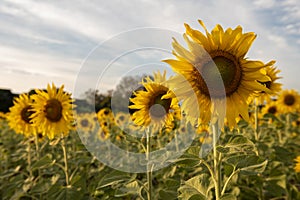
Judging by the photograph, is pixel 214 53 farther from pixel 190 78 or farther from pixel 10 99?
pixel 10 99

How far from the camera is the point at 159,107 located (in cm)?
244

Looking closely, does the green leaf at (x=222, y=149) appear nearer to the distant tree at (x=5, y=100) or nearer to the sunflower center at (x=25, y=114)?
the sunflower center at (x=25, y=114)

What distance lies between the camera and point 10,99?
26859 mm

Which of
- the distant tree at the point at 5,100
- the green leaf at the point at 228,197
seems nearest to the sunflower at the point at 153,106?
the green leaf at the point at 228,197

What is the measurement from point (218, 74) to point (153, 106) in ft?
2.75

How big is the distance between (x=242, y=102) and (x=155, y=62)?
0.69 metres

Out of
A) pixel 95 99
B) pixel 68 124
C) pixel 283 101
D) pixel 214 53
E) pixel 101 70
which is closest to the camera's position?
pixel 214 53

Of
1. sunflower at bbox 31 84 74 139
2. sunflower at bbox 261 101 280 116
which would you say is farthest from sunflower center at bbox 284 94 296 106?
sunflower at bbox 31 84 74 139

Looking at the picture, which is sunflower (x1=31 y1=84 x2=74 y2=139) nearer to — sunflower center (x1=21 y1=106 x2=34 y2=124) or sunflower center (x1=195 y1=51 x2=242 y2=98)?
sunflower center (x1=21 y1=106 x2=34 y2=124)

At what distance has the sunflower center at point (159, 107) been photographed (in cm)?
238

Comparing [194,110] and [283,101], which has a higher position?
[283,101]

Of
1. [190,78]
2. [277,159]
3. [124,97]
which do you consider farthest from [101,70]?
[277,159]

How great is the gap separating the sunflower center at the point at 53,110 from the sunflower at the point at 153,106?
75.1 inches

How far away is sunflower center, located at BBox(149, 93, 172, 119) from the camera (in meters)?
2.38
